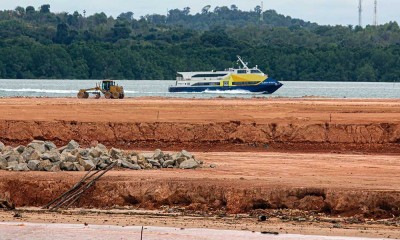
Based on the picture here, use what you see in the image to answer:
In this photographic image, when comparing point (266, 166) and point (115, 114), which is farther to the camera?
point (115, 114)

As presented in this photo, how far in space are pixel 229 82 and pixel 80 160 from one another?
3117 inches

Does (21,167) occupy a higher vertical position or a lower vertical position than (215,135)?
higher

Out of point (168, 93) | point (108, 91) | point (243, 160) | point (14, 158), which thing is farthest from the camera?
point (168, 93)

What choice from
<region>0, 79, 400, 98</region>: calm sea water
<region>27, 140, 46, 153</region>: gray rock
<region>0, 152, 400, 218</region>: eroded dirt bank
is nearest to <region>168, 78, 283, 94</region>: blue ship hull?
<region>0, 79, 400, 98</region>: calm sea water

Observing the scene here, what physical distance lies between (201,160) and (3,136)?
467 inches

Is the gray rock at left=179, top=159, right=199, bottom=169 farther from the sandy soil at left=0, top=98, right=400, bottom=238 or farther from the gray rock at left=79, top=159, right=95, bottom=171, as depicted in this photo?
the gray rock at left=79, top=159, right=95, bottom=171

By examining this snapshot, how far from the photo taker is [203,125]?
4572 cm

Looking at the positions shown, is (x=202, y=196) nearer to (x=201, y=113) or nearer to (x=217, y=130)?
(x=217, y=130)

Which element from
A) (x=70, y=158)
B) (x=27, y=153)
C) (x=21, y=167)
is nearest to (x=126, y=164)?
(x=70, y=158)

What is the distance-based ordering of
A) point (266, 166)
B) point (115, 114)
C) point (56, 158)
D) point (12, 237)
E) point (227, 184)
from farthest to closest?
1. point (115, 114)
2. point (266, 166)
3. point (56, 158)
4. point (227, 184)
5. point (12, 237)

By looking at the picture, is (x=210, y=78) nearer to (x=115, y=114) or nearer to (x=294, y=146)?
(x=115, y=114)

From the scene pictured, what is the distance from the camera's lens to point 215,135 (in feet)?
147

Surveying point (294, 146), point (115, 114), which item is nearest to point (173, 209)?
point (294, 146)

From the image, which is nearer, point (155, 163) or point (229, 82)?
point (155, 163)
